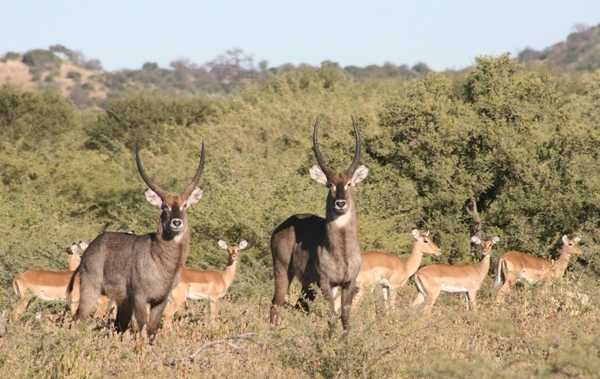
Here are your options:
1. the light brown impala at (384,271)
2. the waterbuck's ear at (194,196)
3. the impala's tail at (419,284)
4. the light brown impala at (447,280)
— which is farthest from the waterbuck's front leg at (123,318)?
the impala's tail at (419,284)

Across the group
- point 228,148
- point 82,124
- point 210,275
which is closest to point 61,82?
point 82,124

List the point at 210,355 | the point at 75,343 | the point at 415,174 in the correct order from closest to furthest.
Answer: the point at 75,343 → the point at 210,355 → the point at 415,174

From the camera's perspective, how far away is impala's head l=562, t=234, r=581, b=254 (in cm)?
1230

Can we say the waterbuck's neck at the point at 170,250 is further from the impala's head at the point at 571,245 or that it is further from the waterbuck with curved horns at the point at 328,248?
the impala's head at the point at 571,245

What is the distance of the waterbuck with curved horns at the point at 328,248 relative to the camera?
302 inches

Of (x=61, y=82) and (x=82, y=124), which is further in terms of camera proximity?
(x=61, y=82)

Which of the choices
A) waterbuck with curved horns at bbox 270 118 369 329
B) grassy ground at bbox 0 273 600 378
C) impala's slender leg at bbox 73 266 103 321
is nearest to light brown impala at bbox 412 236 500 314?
waterbuck with curved horns at bbox 270 118 369 329

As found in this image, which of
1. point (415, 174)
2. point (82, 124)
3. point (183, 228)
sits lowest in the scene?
point (82, 124)

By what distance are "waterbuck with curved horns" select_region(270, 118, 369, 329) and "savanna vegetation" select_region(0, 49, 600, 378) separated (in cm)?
36

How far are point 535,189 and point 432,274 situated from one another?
3.49m

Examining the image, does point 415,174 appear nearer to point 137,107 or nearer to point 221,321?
point 221,321

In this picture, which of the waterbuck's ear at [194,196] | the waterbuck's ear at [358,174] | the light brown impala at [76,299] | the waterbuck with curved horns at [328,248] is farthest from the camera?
the light brown impala at [76,299]

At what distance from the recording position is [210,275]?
10.2 m

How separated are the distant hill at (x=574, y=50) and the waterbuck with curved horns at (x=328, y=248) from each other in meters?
85.4
